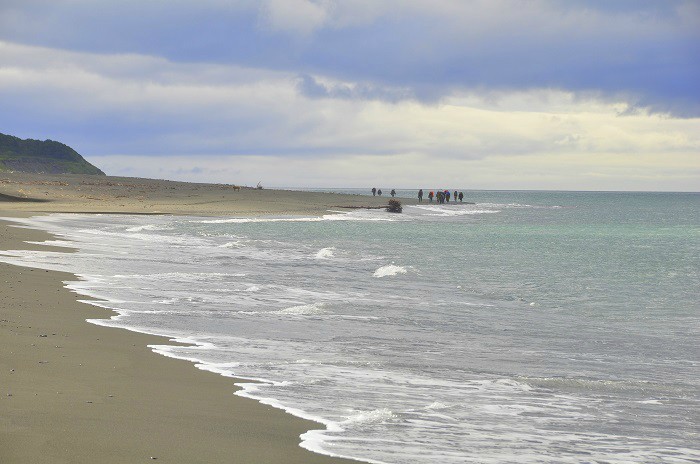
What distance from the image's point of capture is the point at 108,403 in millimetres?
8711

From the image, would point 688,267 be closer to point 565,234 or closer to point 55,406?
point 565,234

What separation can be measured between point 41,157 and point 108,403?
176 metres

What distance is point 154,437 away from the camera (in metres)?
7.64

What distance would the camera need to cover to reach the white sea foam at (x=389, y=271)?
90.4ft

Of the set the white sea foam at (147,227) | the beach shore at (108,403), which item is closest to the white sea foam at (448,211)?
the white sea foam at (147,227)

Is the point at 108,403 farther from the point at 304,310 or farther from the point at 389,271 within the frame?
the point at 389,271

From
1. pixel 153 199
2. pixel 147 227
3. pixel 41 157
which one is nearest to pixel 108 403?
pixel 147 227

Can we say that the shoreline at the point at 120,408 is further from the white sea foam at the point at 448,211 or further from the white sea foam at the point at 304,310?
the white sea foam at the point at 448,211

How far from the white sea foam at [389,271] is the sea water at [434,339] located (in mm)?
100

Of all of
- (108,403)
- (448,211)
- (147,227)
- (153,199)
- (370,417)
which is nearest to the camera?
(108,403)

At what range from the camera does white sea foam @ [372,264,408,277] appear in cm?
2756

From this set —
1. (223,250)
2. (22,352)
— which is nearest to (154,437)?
(22,352)

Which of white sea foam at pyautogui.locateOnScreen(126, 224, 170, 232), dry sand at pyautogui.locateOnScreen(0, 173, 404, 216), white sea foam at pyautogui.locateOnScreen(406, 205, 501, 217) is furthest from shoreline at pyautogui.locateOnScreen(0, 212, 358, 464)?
white sea foam at pyautogui.locateOnScreen(406, 205, 501, 217)

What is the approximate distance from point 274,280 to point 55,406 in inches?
633
